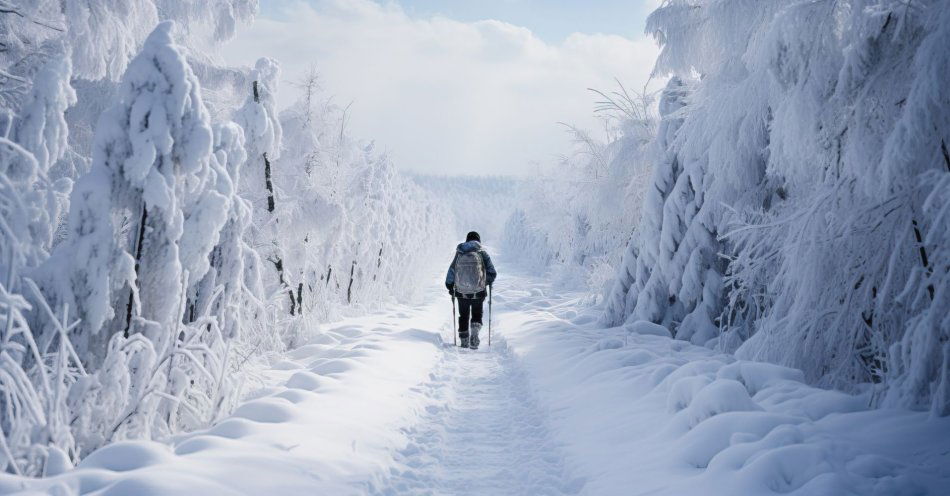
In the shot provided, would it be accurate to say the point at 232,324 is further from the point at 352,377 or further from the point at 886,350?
the point at 886,350

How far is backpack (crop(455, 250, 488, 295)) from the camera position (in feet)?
32.5

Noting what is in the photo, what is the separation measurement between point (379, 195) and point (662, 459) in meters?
19.6

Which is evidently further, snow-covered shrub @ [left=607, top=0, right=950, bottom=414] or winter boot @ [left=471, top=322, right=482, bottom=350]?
winter boot @ [left=471, top=322, right=482, bottom=350]

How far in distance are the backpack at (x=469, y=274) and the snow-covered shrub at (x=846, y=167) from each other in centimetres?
479

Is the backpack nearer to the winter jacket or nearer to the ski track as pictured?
the winter jacket

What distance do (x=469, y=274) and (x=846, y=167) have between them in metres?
6.89

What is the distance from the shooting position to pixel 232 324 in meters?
5.43

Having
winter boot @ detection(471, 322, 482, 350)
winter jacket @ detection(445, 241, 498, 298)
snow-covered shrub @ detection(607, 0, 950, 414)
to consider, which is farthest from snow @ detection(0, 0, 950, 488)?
winter jacket @ detection(445, 241, 498, 298)

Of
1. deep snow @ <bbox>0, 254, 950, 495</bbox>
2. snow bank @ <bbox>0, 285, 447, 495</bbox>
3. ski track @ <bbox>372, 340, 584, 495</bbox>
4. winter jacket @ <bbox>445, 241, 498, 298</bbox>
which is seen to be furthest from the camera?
winter jacket @ <bbox>445, 241, 498, 298</bbox>

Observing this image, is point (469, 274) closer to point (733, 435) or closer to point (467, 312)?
point (467, 312)

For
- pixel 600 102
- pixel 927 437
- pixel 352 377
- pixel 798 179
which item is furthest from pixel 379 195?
pixel 927 437

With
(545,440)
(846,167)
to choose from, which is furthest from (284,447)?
(846,167)

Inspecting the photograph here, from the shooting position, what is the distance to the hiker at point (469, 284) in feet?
32.4

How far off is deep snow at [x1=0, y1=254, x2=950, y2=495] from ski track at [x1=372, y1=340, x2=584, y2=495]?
18mm
